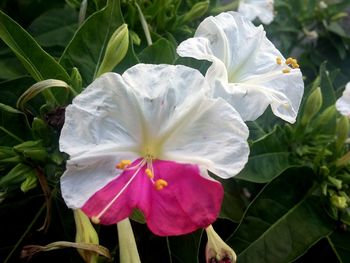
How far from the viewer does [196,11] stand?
3.22 ft

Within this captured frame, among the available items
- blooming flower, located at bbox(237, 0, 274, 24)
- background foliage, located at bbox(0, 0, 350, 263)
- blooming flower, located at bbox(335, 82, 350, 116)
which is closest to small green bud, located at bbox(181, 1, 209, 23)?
background foliage, located at bbox(0, 0, 350, 263)

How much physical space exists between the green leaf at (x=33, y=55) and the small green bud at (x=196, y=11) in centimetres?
35

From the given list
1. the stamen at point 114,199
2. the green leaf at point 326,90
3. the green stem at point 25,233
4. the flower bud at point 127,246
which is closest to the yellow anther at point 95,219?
the stamen at point 114,199

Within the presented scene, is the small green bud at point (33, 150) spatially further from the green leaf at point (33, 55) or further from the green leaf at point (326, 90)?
the green leaf at point (326, 90)

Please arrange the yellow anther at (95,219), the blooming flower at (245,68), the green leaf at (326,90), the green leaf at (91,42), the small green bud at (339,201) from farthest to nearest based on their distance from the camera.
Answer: the green leaf at (326,90) < the small green bud at (339,201) < the green leaf at (91,42) < the blooming flower at (245,68) < the yellow anther at (95,219)

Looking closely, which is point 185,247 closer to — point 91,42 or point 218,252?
point 218,252

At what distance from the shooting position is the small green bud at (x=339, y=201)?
878 mm

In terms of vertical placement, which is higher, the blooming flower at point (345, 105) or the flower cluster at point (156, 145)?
the flower cluster at point (156, 145)

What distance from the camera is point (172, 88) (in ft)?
1.99

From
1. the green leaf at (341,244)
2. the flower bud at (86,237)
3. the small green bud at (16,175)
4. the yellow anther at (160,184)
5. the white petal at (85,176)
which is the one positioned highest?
the white petal at (85,176)

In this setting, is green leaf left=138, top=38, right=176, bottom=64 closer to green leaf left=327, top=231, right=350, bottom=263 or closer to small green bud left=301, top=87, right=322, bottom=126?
small green bud left=301, top=87, right=322, bottom=126

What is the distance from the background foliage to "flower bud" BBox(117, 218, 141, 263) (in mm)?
30

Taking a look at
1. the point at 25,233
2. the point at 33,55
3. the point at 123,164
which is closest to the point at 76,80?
the point at 33,55

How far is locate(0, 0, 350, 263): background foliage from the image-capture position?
2.38ft
